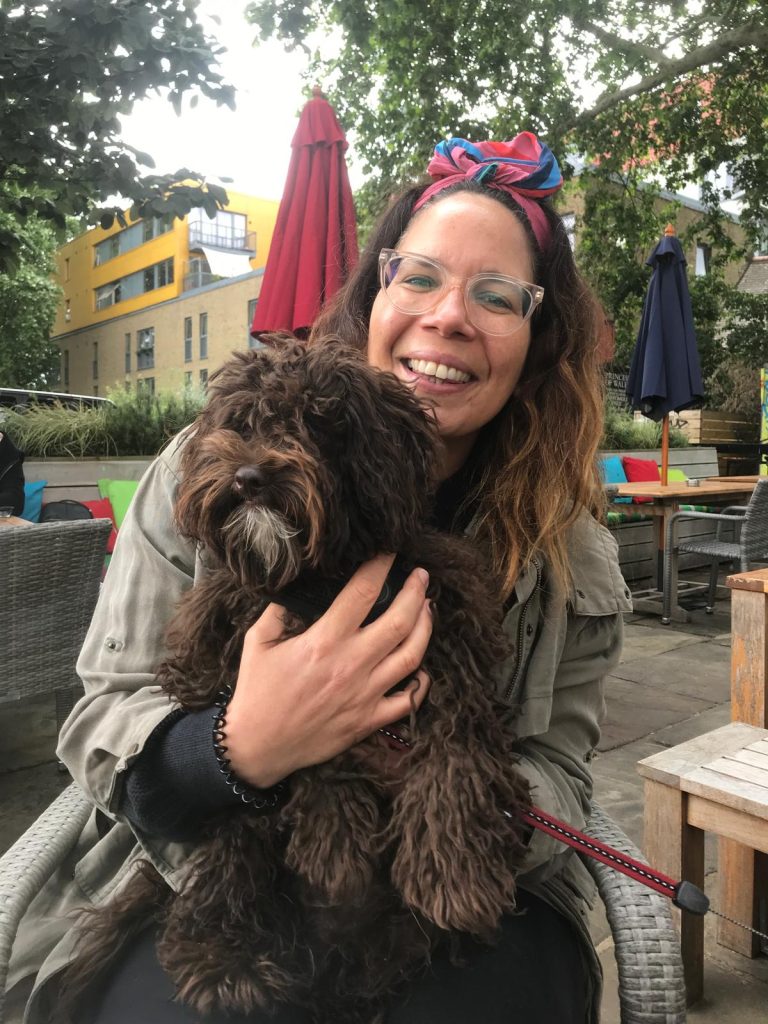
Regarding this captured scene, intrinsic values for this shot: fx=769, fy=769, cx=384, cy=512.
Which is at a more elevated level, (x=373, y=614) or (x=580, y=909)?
(x=373, y=614)

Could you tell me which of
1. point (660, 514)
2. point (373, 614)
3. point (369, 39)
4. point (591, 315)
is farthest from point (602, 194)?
point (373, 614)

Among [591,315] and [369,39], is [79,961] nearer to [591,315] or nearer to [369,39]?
[591,315]

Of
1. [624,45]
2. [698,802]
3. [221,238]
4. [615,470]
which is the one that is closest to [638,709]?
[698,802]

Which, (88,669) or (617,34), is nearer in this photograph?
(88,669)

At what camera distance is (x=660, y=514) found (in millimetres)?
7602

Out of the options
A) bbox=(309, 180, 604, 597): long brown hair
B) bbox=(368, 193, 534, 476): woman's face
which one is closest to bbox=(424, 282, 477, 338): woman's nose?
bbox=(368, 193, 534, 476): woman's face

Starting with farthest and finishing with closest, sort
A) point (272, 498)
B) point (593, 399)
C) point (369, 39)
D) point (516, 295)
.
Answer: point (369, 39)
point (593, 399)
point (516, 295)
point (272, 498)

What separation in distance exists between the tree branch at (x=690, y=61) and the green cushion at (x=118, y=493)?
9471mm

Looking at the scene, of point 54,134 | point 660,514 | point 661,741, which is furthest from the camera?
point 660,514

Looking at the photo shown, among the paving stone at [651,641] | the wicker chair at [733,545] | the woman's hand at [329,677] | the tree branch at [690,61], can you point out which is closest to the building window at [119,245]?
the tree branch at [690,61]

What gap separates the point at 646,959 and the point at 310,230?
3.93 metres

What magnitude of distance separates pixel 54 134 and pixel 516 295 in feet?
14.7

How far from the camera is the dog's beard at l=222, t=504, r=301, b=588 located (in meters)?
1.18

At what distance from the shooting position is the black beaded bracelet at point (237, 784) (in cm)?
125
